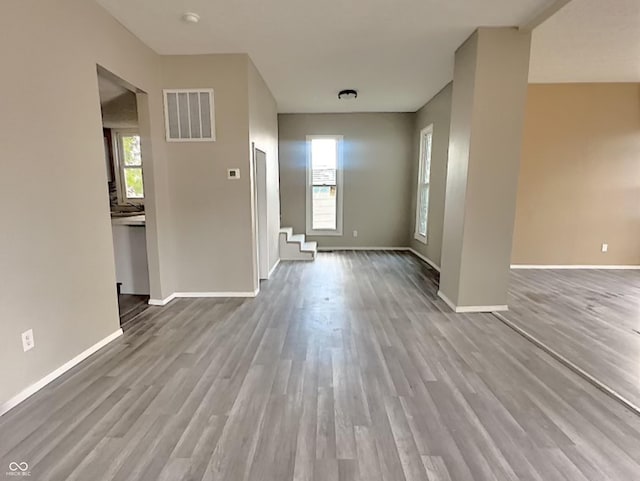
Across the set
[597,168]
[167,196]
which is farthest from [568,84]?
[167,196]

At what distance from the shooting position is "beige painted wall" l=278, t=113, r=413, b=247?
22.3 ft

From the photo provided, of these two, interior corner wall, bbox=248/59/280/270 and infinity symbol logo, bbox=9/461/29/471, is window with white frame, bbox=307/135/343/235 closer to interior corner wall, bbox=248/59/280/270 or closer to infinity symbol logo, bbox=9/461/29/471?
Answer: interior corner wall, bbox=248/59/280/270

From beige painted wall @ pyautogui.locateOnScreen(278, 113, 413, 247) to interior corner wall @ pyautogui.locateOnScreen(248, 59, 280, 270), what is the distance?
3.99 feet

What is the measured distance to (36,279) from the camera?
2105 mm

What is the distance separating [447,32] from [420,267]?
3.45 m

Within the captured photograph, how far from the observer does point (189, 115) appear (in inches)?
145

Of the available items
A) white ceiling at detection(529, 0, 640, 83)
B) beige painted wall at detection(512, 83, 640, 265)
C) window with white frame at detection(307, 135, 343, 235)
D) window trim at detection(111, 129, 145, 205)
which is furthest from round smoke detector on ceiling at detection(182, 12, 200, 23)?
window trim at detection(111, 129, 145, 205)

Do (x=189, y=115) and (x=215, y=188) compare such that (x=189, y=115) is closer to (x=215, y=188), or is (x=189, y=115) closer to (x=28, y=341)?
(x=215, y=188)

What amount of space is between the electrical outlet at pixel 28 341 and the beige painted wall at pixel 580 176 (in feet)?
19.4

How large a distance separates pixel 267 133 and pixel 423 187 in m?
3.20

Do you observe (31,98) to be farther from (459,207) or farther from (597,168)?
(597,168)

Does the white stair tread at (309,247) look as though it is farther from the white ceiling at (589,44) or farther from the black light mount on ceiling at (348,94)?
the white ceiling at (589,44)

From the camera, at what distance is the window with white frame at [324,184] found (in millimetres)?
6879

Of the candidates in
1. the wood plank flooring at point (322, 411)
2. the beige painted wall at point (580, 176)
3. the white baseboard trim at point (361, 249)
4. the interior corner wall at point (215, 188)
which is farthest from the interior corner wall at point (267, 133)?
the beige painted wall at point (580, 176)
